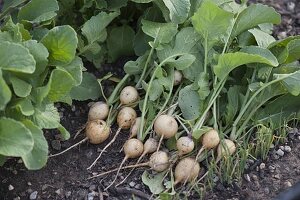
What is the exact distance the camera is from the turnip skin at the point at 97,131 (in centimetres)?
212

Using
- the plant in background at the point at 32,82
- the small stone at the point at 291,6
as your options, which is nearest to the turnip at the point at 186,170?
the plant in background at the point at 32,82

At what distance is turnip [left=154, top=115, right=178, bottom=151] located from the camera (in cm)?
208

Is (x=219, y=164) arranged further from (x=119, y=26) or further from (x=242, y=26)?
(x=119, y=26)

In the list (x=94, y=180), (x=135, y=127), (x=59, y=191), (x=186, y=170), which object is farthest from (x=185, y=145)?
(x=59, y=191)

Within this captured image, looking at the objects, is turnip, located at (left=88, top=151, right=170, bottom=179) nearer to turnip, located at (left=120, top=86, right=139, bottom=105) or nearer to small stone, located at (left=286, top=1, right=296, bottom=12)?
turnip, located at (left=120, top=86, right=139, bottom=105)

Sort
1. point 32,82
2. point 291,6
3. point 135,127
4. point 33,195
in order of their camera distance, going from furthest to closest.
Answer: point 291,6, point 135,127, point 33,195, point 32,82

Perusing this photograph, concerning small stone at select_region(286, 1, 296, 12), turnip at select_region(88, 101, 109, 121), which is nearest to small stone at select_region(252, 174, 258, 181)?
turnip at select_region(88, 101, 109, 121)

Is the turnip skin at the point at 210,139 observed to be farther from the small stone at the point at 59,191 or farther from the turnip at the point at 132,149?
the small stone at the point at 59,191

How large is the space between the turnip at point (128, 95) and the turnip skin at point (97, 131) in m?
0.10

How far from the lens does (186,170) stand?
2.03 metres

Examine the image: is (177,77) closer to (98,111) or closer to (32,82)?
(98,111)

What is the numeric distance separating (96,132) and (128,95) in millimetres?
169

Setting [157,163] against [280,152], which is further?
[280,152]

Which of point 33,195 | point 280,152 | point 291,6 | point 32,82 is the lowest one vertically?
point 33,195
